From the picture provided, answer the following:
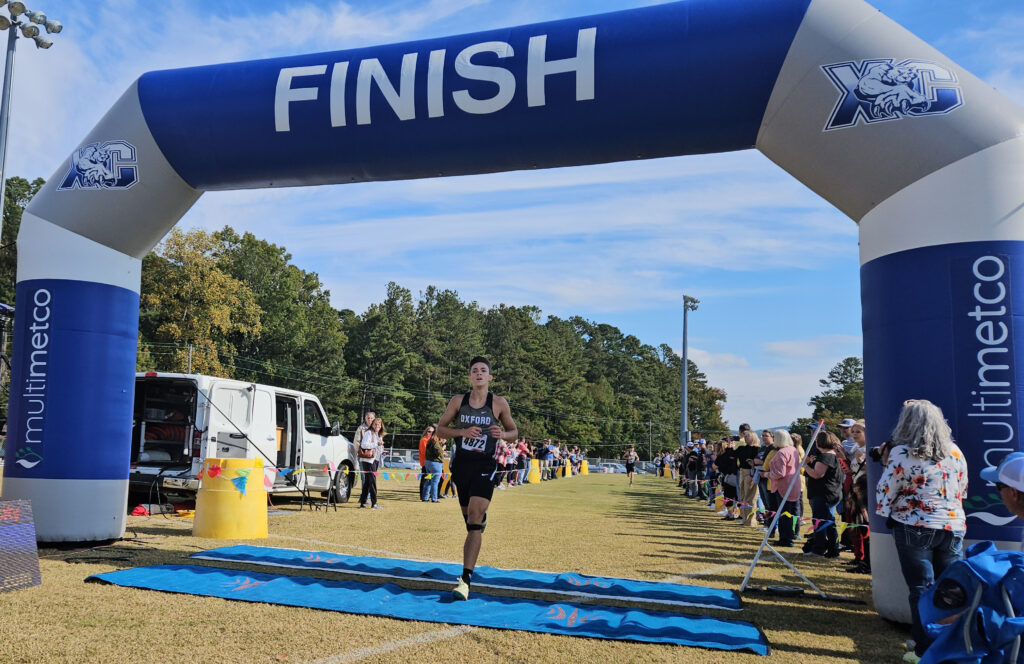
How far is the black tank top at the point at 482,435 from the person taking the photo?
638 centimetres

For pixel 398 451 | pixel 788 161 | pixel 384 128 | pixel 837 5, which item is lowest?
pixel 398 451

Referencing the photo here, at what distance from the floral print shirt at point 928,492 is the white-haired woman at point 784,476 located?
19.3ft

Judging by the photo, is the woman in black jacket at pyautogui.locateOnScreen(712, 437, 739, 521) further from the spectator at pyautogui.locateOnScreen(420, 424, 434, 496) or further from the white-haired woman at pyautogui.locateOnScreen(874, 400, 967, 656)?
the white-haired woman at pyautogui.locateOnScreen(874, 400, 967, 656)

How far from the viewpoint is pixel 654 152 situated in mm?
6996

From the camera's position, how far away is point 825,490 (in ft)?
32.2

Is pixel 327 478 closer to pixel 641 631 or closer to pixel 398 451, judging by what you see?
pixel 641 631

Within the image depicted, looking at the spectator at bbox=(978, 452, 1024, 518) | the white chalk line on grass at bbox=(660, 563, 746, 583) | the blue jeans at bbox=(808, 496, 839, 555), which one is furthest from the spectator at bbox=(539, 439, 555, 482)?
the spectator at bbox=(978, 452, 1024, 518)

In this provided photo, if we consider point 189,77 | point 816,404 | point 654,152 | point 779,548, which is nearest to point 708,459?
point 779,548

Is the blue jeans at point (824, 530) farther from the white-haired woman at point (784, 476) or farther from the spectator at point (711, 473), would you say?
the spectator at point (711, 473)

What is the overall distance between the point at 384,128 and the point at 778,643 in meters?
5.63

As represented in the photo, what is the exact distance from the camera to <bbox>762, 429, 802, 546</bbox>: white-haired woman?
10836 mm

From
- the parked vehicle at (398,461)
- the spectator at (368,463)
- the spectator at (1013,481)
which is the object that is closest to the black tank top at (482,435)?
the spectator at (1013,481)

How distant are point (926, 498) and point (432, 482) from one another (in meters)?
13.3

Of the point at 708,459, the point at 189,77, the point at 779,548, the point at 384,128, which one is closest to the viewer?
the point at 384,128
